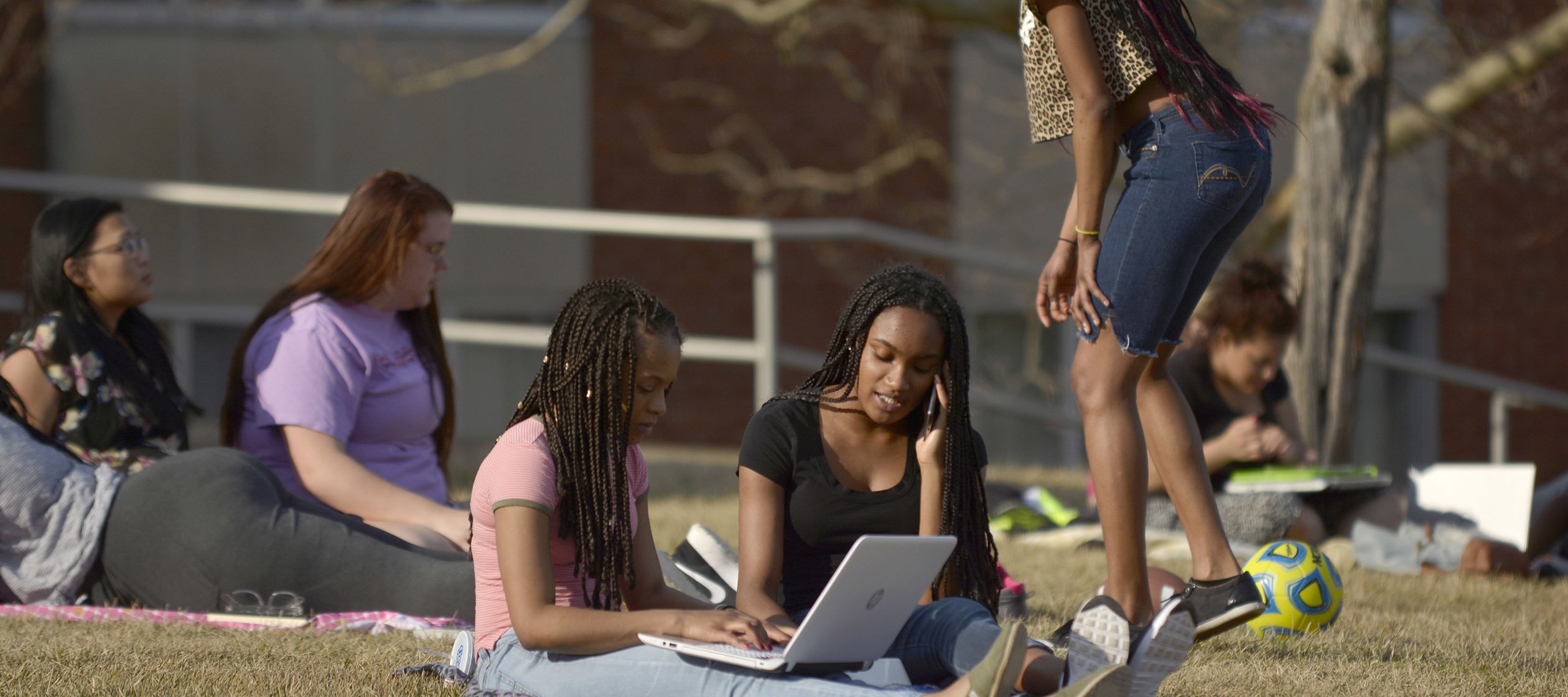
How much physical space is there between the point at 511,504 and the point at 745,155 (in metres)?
8.34

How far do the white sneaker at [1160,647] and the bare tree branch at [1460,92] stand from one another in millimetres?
4662

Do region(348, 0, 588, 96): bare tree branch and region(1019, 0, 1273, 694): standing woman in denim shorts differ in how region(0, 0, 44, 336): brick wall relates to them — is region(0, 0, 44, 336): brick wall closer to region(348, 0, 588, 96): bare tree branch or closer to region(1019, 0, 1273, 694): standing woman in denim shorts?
region(348, 0, 588, 96): bare tree branch

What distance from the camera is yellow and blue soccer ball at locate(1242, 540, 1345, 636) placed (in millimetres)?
3480

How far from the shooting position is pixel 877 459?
3102 millimetres

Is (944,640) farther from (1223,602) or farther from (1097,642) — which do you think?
(1223,602)

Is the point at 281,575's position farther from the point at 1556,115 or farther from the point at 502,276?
the point at 1556,115

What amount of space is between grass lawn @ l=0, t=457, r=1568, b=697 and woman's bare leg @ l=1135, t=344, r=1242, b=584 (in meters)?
0.22

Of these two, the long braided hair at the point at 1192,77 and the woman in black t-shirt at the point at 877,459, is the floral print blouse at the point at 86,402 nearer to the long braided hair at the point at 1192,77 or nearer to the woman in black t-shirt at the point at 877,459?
the woman in black t-shirt at the point at 877,459

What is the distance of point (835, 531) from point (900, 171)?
7.96m

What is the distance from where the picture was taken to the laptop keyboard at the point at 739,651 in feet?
7.82

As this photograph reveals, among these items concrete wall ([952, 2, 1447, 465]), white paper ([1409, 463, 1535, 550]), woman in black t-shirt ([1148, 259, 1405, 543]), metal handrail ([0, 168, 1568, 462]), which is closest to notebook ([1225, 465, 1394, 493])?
woman in black t-shirt ([1148, 259, 1405, 543])

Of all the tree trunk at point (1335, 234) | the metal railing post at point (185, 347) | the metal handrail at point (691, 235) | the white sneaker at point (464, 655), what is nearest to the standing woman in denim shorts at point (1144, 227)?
the white sneaker at point (464, 655)

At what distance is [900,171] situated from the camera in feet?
35.4

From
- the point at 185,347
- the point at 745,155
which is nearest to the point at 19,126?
the point at 185,347
